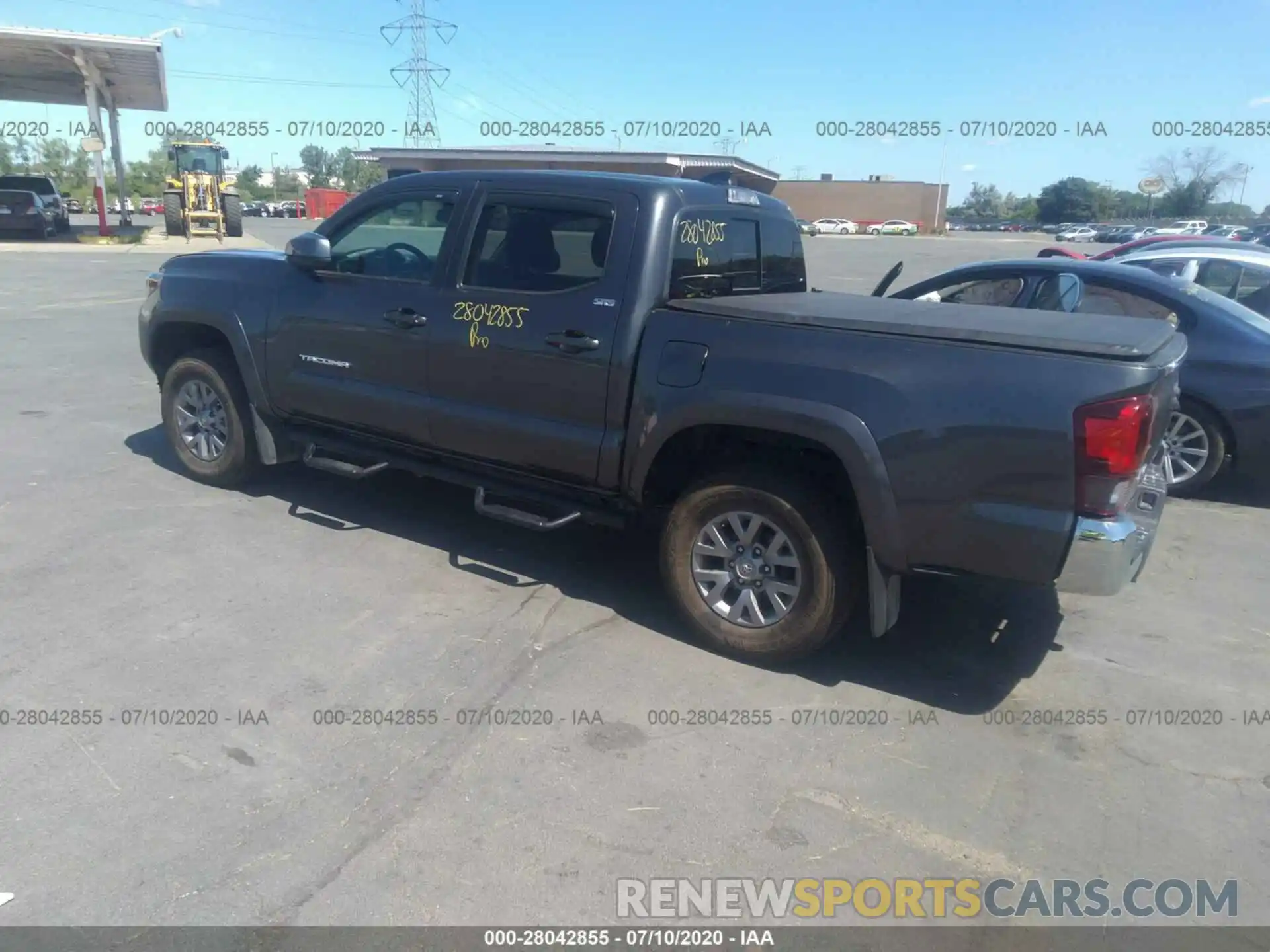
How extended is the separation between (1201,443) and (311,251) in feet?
19.8

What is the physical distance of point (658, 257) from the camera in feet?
15.1

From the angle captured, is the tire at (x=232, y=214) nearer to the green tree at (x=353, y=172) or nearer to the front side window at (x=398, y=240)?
the green tree at (x=353, y=172)

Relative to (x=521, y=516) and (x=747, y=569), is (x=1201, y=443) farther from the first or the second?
(x=521, y=516)

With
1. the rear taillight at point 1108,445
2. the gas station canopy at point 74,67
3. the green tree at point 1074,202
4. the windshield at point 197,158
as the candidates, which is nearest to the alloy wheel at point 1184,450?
the rear taillight at point 1108,445

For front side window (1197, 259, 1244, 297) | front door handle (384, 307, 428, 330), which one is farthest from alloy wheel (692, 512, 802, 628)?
front side window (1197, 259, 1244, 297)

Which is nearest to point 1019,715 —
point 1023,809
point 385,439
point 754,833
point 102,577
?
point 1023,809

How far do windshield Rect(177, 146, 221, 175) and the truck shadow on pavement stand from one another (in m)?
29.4

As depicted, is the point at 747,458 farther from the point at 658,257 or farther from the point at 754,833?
the point at 754,833

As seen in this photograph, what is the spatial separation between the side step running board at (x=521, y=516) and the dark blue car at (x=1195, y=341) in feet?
11.1

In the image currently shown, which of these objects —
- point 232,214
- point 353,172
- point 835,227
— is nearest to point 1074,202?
point 835,227

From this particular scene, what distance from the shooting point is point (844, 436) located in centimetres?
396

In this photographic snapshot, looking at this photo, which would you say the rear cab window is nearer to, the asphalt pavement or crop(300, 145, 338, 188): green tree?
the asphalt pavement

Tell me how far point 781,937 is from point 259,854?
1590 mm

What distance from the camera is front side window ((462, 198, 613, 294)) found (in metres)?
4.76
